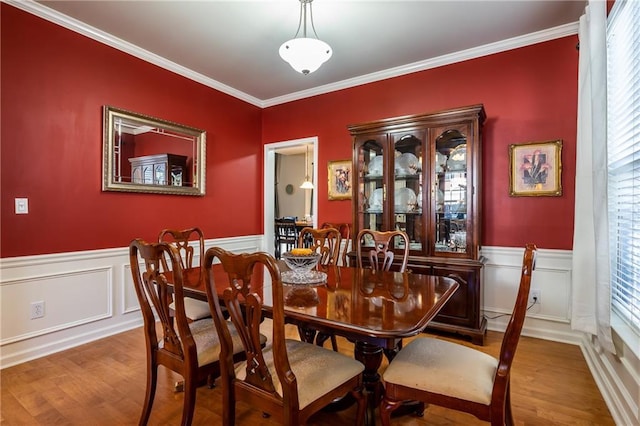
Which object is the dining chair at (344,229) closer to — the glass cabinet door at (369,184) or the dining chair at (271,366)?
the glass cabinet door at (369,184)

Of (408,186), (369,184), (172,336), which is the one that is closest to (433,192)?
(408,186)

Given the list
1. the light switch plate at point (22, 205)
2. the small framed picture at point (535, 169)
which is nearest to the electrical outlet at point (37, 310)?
the light switch plate at point (22, 205)

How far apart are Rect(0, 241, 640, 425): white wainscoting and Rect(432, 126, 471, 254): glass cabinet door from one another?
0.43 m

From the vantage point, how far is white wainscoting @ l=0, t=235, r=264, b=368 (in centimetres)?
237

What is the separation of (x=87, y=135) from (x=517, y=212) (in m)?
3.81

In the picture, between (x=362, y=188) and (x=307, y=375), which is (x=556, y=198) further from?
(x=307, y=375)

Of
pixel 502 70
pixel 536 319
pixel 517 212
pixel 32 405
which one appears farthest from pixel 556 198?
pixel 32 405

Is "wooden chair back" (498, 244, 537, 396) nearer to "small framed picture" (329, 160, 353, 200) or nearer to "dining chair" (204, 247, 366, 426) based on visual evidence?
"dining chair" (204, 247, 366, 426)

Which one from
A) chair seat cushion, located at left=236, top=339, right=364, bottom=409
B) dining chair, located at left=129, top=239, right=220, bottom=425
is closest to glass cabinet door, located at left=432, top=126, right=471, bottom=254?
chair seat cushion, located at left=236, top=339, right=364, bottom=409

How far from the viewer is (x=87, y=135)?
2.79m

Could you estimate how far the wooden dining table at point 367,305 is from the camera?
1.19m

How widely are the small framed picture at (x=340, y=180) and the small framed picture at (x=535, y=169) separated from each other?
164cm

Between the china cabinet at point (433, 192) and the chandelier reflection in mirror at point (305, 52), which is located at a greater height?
the chandelier reflection in mirror at point (305, 52)

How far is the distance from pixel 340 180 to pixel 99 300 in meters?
2.65
